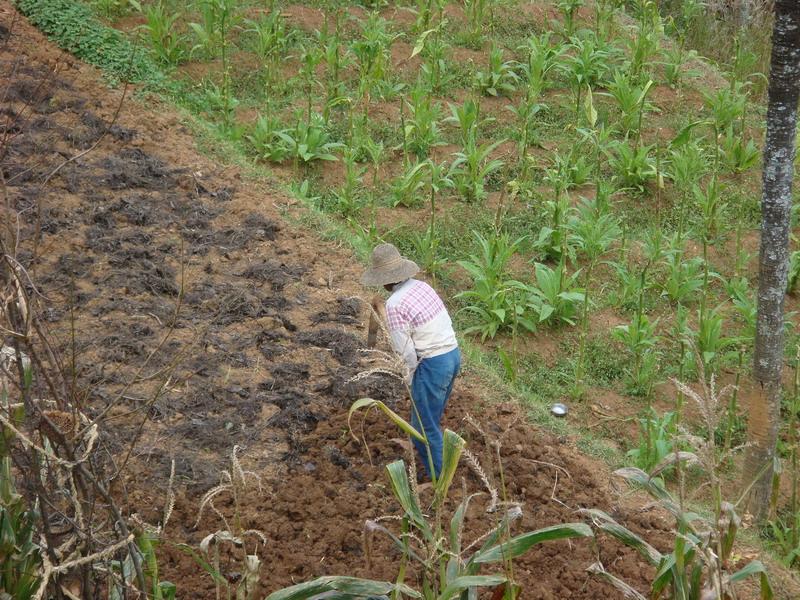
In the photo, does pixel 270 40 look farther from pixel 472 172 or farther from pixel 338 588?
pixel 338 588

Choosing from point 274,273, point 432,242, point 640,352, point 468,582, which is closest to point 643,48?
point 432,242

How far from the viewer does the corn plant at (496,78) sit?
34.4 feet

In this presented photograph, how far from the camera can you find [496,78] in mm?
10484

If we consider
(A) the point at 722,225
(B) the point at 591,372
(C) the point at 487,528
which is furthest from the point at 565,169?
(C) the point at 487,528

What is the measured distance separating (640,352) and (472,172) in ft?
8.35

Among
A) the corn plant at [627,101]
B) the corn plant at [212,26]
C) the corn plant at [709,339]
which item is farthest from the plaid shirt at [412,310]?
the corn plant at [212,26]

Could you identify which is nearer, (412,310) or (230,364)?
(412,310)

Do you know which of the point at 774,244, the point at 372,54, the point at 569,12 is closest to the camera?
the point at 774,244

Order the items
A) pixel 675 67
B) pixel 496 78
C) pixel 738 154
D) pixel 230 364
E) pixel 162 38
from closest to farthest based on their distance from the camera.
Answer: pixel 230 364 < pixel 738 154 < pixel 162 38 < pixel 496 78 < pixel 675 67

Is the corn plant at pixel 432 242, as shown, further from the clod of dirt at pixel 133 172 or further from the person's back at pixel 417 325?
the person's back at pixel 417 325

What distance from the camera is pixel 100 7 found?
1080 centimetres

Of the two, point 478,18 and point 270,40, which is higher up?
point 478,18

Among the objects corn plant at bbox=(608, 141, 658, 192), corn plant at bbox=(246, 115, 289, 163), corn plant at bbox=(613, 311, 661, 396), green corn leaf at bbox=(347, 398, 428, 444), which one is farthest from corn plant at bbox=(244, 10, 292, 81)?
green corn leaf at bbox=(347, 398, 428, 444)

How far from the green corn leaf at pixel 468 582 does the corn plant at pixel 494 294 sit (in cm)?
386
